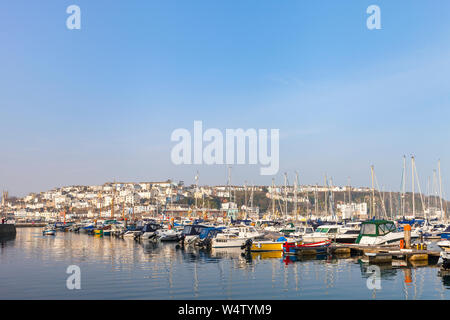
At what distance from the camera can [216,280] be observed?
27.3 metres

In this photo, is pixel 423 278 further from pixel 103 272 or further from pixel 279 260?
pixel 103 272

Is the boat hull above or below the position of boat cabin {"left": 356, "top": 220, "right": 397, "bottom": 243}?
below

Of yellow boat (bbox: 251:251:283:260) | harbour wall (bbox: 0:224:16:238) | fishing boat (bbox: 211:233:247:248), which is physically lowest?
harbour wall (bbox: 0:224:16:238)

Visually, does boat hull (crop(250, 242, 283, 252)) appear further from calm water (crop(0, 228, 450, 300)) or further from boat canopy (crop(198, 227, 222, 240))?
boat canopy (crop(198, 227, 222, 240))

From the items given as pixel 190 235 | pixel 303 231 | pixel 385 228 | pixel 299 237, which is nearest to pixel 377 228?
pixel 385 228

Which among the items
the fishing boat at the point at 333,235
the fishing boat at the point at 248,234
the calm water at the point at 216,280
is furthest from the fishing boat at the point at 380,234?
the fishing boat at the point at 248,234

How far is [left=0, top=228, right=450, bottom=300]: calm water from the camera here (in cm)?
2269

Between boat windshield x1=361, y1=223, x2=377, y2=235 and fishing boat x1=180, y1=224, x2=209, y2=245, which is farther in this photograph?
fishing boat x1=180, y1=224, x2=209, y2=245

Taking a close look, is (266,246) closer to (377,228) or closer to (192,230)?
(377,228)

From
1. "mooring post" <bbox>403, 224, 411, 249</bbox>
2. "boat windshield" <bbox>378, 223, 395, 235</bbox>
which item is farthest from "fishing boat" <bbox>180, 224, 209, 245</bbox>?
"mooring post" <bbox>403, 224, 411, 249</bbox>
